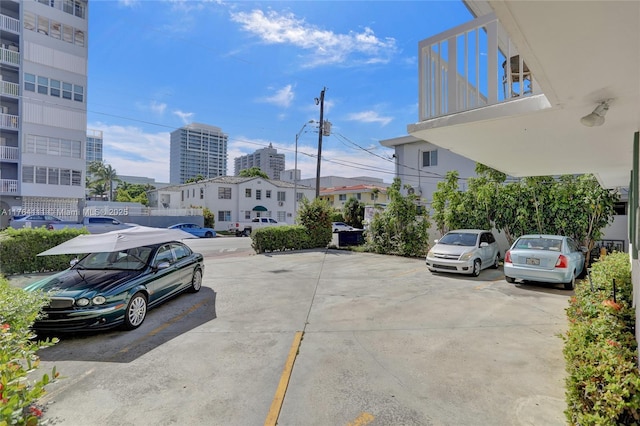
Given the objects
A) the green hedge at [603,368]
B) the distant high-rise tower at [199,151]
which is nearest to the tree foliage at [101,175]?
the distant high-rise tower at [199,151]

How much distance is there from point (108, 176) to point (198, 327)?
67.3 metres

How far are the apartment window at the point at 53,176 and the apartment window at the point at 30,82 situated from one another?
232 inches

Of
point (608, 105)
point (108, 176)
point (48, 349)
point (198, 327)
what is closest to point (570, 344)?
point (608, 105)

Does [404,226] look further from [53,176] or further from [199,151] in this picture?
[199,151]

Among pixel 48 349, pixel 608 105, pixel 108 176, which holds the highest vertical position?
pixel 108 176

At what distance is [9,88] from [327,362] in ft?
107

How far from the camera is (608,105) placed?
10.6ft

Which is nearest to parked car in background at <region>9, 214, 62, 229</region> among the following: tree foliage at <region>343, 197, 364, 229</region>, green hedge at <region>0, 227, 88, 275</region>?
green hedge at <region>0, 227, 88, 275</region>

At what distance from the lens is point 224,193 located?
37094mm

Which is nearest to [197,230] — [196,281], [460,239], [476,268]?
[196,281]

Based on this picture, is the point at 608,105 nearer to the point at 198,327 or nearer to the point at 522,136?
the point at 522,136

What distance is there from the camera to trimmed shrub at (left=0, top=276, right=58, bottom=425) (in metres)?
1.98

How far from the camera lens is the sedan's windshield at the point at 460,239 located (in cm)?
1090

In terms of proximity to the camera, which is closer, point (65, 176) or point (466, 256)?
point (466, 256)
